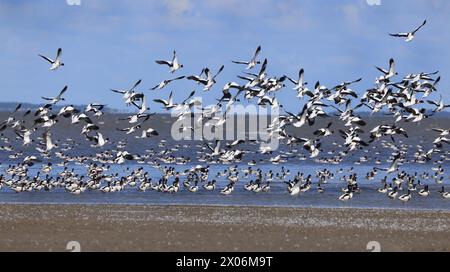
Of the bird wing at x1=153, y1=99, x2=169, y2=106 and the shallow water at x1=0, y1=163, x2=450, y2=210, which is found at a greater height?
the bird wing at x1=153, y1=99, x2=169, y2=106

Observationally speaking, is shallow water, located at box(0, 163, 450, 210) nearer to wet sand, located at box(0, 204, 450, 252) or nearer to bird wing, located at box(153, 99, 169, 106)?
wet sand, located at box(0, 204, 450, 252)

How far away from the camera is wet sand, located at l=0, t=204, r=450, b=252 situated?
24062mm

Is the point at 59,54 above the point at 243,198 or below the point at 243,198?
above

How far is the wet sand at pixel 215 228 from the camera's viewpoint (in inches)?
947

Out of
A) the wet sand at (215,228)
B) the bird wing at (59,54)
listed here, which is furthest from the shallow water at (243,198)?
the bird wing at (59,54)

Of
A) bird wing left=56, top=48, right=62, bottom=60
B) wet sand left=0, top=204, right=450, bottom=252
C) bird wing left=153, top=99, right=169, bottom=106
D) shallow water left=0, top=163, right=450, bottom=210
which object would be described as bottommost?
shallow water left=0, top=163, right=450, bottom=210

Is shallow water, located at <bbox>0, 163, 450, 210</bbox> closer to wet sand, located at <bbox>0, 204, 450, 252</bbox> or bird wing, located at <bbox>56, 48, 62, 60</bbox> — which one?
wet sand, located at <bbox>0, 204, 450, 252</bbox>

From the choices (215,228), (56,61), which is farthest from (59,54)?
(215,228)

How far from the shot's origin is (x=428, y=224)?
2930cm

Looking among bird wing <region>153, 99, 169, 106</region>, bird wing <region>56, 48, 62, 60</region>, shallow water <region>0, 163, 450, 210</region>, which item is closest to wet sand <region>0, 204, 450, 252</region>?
shallow water <region>0, 163, 450, 210</region>

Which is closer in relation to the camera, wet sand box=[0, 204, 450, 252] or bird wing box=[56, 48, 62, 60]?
wet sand box=[0, 204, 450, 252]

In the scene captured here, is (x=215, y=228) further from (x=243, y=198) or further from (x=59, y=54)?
(x=243, y=198)

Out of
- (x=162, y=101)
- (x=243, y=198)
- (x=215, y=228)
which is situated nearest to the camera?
(x=215, y=228)

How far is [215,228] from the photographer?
27594mm
